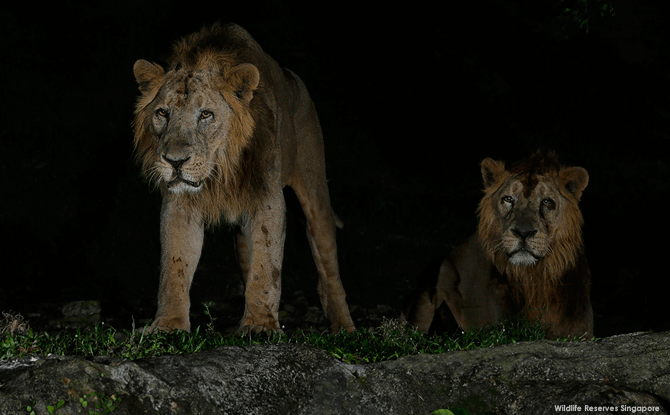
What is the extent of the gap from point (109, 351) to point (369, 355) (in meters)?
1.20

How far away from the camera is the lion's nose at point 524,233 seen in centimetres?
557

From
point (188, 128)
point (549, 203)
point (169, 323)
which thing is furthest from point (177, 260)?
point (549, 203)

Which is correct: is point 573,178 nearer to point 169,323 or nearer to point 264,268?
point 264,268

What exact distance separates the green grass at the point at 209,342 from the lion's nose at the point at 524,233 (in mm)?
705

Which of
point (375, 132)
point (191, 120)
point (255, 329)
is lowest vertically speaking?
point (255, 329)

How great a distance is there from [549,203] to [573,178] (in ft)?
0.90

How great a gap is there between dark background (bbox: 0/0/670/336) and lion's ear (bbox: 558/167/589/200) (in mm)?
2021

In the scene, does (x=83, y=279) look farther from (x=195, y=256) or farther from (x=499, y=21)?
(x=499, y=21)

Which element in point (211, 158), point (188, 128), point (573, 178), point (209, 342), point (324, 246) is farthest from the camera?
point (324, 246)

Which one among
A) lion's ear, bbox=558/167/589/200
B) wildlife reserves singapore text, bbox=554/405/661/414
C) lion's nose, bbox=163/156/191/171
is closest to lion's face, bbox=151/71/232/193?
lion's nose, bbox=163/156/191/171

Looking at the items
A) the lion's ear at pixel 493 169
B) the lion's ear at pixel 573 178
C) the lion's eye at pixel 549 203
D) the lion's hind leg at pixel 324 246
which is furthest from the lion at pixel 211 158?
the lion's ear at pixel 573 178

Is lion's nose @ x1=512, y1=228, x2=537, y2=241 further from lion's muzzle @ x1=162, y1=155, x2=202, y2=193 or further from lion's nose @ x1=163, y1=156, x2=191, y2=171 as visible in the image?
lion's nose @ x1=163, y1=156, x2=191, y2=171

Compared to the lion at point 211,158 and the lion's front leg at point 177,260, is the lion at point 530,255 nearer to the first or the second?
the lion at point 211,158

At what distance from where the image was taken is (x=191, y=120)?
4.94 meters
